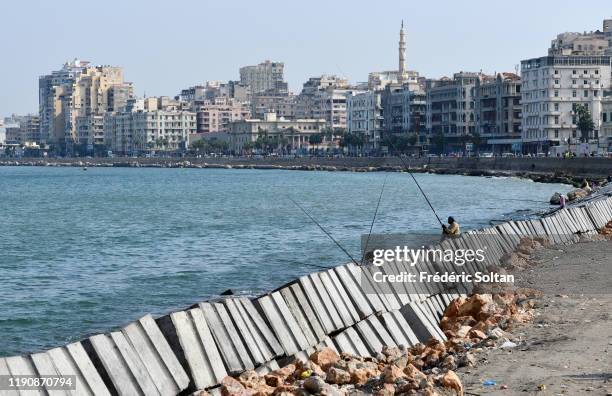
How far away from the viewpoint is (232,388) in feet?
33.6

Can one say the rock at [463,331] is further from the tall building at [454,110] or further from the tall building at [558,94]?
the tall building at [454,110]

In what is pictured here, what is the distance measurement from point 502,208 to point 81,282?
3184cm

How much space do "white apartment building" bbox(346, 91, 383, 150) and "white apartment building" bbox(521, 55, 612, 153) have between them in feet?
165

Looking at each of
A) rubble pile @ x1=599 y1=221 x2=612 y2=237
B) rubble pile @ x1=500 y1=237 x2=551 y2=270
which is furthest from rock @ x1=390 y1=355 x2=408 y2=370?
rubble pile @ x1=599 y1=221 x2=612 y2=237

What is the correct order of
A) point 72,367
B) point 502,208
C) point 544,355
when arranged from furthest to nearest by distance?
point 502,208 → point 544,355 → point 72,367

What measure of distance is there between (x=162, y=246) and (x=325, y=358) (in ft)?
81.3

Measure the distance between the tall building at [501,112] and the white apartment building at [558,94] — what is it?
7722mm

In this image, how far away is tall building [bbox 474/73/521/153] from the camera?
13650 cm

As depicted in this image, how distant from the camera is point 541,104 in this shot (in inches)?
4857

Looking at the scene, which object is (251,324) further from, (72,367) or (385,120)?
(385,120)

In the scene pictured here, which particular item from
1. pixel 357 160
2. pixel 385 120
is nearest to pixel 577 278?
pixel 357 160

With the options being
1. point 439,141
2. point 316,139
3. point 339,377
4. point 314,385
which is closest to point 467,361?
point 339,377

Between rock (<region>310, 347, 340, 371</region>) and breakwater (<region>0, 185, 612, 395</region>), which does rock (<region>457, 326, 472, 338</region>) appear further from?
rock (<region>310, 347, 340, 371</region>)

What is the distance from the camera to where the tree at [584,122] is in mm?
112688
